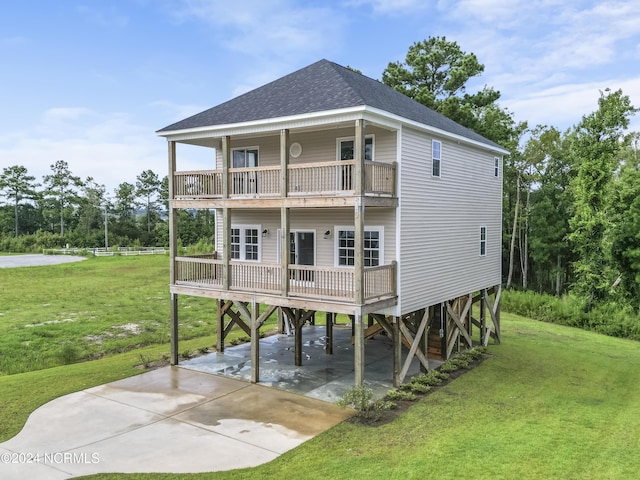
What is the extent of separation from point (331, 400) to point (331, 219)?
5.77m

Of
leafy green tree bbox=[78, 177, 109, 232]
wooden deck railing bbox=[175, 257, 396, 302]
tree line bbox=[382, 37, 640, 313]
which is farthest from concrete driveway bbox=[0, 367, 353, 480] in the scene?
leafy green tree bbox=[78, 177, 109, 232]

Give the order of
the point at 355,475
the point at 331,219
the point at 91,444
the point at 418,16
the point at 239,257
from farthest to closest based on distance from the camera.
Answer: the point at 418,16, the point at 239,257, the point at 331,219, the point at 91,444, the point at 355,475

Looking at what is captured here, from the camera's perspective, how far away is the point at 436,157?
15.6m

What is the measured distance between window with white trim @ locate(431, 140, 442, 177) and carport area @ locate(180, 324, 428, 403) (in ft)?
21.8

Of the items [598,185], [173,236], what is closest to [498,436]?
[173,236]

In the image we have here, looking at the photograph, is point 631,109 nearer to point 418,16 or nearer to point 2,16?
point 418,16

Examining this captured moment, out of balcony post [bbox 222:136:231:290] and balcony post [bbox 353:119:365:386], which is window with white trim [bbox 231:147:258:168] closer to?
balcony post [bbox 222:136:231:290]

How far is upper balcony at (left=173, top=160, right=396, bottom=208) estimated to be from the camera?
13.0 m

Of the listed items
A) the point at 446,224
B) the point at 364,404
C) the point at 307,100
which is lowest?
the point at 364,404

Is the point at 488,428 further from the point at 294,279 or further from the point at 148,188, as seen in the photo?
the point at 148,188

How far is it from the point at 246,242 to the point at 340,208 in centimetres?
→ 438

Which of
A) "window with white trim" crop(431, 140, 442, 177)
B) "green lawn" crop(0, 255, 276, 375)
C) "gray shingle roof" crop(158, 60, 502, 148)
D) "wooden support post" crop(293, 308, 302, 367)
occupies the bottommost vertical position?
"green lawn" crop(0, 255, 276, 375)

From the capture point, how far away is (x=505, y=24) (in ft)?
94.3

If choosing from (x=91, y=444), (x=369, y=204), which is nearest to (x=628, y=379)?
(x=369, y=204)
